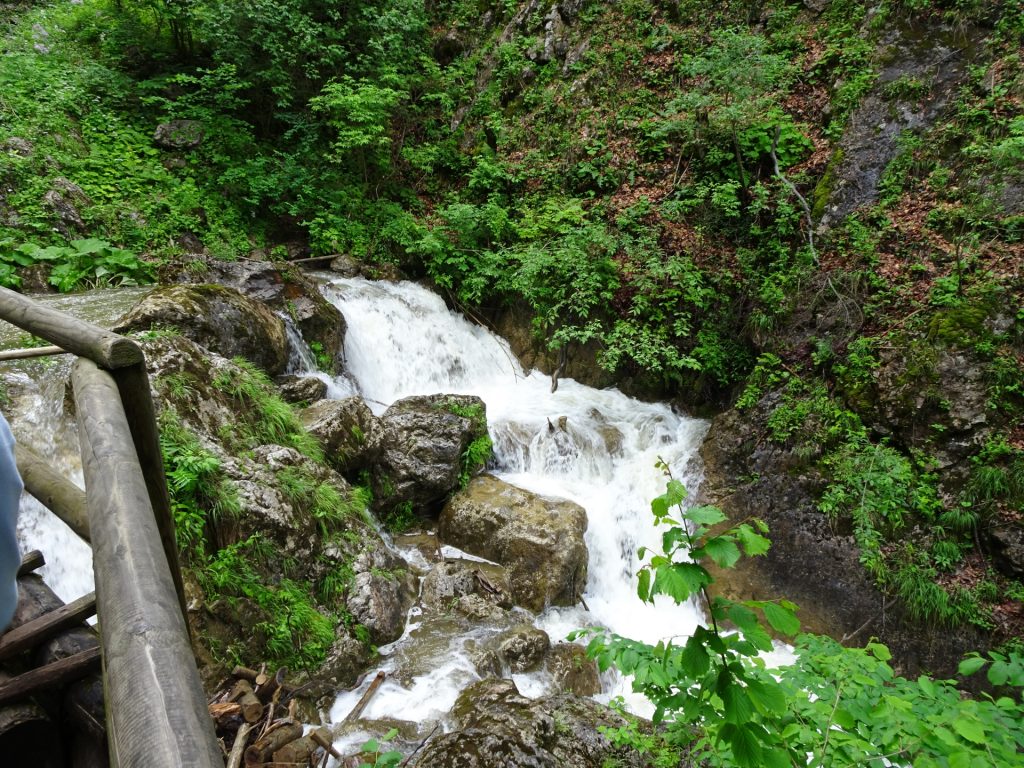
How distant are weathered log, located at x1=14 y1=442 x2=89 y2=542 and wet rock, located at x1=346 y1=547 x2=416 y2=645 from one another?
11.9ft

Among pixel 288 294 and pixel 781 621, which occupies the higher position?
pixel 781 621

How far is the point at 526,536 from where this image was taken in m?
6.39

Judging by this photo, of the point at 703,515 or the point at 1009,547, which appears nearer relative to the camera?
the point at 703,515

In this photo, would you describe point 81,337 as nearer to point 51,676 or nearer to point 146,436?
point 146,436

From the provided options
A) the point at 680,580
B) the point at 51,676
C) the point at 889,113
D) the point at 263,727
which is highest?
the point at 889,113

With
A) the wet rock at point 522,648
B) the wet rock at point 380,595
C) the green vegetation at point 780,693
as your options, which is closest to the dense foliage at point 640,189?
the wet rock at point 380,595

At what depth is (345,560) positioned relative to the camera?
524 centimetres

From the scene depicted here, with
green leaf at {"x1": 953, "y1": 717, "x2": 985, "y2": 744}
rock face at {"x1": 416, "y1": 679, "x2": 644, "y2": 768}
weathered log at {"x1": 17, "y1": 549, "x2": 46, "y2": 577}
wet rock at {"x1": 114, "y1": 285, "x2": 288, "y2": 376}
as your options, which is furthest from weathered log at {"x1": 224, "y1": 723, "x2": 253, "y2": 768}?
wet rock at {"x1": 114, "y1": 285, "x2": 288, "y2": 376}

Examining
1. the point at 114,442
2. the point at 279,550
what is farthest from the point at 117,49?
the point at 114,442

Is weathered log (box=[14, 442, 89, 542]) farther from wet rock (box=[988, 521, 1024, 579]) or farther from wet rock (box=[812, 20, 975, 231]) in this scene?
wet rock (box=[812, 20, 975, 231])

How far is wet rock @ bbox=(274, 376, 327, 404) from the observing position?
279 inches

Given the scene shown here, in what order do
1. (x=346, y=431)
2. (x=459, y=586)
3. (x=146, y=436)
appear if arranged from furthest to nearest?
(x=346, y=431), (x=459, y=586), (x=146, y=436)

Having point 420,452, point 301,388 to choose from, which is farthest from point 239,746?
point 301,388

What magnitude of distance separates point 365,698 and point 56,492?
3.55 meters
